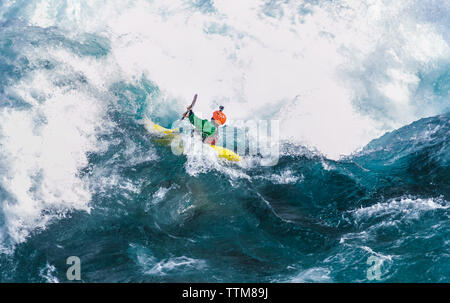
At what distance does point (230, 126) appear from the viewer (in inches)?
684

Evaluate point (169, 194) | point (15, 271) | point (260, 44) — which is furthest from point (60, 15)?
point (15, 271)

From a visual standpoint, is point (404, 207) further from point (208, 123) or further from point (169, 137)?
point (169, 137)

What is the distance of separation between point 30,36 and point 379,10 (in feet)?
54.9

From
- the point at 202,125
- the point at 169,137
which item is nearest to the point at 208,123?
the point at 202,125

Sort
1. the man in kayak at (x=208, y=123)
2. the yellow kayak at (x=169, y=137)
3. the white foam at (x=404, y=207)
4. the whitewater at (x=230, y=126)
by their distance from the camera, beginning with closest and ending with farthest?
the whitewater at (x=230, y=126) < the white foam at (x=404, y=207) < the man in kayak at (x=208, y=123) < the yellow kayak at (x=169, y=137)

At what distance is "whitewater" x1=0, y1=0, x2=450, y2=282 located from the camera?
10.0m

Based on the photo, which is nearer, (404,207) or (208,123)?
(404,207)

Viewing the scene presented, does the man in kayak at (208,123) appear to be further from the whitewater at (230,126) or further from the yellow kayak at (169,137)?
the whitewater at (230,126)

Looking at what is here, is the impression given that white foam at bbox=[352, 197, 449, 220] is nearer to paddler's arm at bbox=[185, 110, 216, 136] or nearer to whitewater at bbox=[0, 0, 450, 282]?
whitewater at bbox=[0, 0, 450, 282]

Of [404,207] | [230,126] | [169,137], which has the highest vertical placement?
[230,126]

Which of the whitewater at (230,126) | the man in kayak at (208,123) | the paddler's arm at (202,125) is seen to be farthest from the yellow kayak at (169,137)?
the paddler's arm at (202,125)

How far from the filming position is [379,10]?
19.5m

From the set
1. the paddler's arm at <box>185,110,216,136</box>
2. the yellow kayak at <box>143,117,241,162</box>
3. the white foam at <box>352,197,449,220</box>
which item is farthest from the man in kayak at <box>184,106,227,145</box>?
the white foam at <box>352,197,449,220</box>

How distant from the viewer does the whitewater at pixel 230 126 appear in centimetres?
1000
